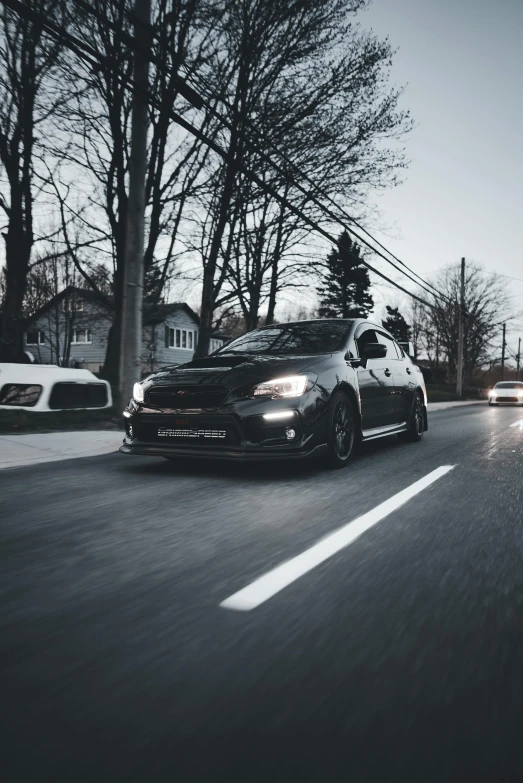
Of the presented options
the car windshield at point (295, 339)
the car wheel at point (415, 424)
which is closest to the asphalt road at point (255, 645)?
the car windshield at point (295, 339)

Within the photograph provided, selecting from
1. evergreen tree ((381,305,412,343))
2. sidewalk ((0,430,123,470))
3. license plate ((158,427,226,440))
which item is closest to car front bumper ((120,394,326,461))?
license plate ((158,427,226,440))

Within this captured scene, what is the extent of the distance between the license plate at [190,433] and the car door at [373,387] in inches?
81.5

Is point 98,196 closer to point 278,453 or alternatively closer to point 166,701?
point 278,453

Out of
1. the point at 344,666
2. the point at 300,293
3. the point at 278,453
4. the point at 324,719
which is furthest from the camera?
the point at 300,293

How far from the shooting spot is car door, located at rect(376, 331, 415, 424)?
8.96 m

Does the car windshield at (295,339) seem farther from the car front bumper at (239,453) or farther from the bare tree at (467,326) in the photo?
the bare tree at (467,326)

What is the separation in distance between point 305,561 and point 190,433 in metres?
2.88

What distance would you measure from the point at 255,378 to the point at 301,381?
435mm

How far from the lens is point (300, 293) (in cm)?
2402

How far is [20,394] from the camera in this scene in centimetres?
1180

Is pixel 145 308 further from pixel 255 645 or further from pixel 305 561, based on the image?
pixel 255 645

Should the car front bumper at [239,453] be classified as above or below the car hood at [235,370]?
below

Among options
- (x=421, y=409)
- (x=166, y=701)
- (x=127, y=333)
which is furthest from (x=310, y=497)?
(x=127, y=333)

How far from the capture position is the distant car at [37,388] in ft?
38.4
